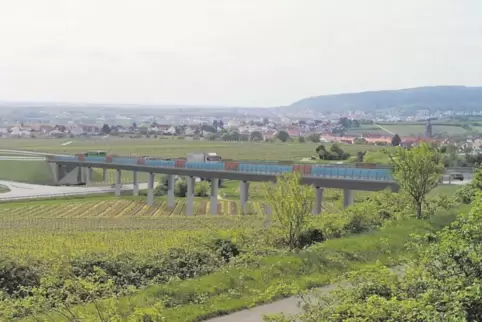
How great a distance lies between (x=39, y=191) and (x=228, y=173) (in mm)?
24113

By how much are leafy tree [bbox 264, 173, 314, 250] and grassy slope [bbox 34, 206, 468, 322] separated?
1.02 meters

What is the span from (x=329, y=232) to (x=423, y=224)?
3328mm

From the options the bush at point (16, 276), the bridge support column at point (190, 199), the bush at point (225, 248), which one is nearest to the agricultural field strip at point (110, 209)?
the bridge support column at point (190, 199)

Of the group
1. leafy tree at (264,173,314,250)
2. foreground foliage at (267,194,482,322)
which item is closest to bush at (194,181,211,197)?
leafy tree at (264,173,314,250)

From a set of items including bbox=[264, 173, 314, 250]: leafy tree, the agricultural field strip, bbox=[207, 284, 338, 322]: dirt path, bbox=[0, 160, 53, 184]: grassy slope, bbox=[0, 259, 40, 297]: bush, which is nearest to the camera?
bbox=[207, 284, 338, 322]: dirt path

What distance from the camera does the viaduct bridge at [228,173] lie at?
36.1 metres

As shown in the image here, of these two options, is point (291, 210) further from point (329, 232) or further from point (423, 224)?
point (423, 224)

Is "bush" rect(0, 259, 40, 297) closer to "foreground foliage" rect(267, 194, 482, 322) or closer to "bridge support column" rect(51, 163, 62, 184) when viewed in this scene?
"foreground foliage" rect(267, 194, 482, 322)

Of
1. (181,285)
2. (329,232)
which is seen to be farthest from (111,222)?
(181,285)

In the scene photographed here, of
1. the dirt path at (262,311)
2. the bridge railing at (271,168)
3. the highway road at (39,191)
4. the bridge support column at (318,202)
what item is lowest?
the highway road at (39,191)

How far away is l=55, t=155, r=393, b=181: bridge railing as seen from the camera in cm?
3569

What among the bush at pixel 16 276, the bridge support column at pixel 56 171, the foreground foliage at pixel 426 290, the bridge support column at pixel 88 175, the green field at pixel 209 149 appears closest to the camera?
the foreground foliage at pixel 426 290

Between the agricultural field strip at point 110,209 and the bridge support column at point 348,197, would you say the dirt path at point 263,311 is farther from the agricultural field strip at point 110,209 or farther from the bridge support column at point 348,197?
the agricultural field strip at point 110,209

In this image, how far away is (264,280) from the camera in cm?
1445
